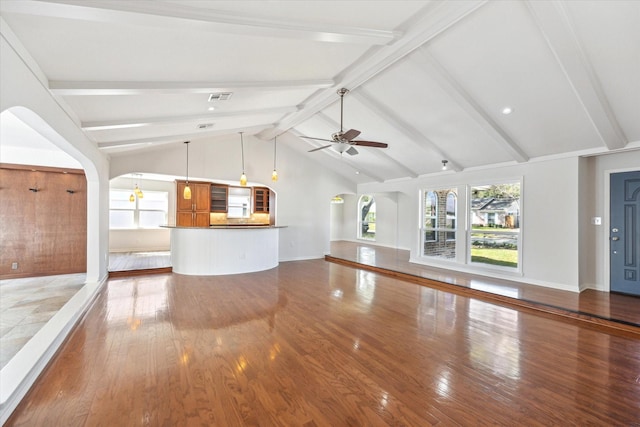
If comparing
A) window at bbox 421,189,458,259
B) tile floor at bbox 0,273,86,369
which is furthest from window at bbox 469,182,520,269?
tile floor at bbox 0,273,86,369

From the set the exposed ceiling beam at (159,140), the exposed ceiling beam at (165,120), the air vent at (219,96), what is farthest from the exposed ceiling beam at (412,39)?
the exposed ceiling beam at (159,140)

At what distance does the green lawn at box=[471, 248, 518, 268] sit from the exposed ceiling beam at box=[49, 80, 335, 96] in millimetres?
5091

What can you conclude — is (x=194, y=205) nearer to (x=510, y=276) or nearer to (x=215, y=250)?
(x=215, y=250)

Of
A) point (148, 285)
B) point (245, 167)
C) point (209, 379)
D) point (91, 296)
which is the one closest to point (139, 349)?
point (209, 379)

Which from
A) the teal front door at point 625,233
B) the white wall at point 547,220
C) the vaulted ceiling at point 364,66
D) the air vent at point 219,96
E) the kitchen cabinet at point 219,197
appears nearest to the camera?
the vaulted ceiling at point 364,66

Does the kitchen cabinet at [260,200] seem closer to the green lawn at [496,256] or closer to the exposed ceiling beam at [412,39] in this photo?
the exposed ceiling beam at [412,39]

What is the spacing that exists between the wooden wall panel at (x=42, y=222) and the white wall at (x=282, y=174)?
1257 mm

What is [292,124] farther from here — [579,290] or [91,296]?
[579,290]

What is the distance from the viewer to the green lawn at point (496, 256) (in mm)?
5805

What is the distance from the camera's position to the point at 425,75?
13.2 ft

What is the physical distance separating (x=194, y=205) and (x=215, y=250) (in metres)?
3.30

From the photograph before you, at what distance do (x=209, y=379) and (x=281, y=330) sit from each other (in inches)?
44.0

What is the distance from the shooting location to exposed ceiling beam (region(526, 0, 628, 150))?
2714mm

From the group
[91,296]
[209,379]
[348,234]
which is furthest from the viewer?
[348,234]
